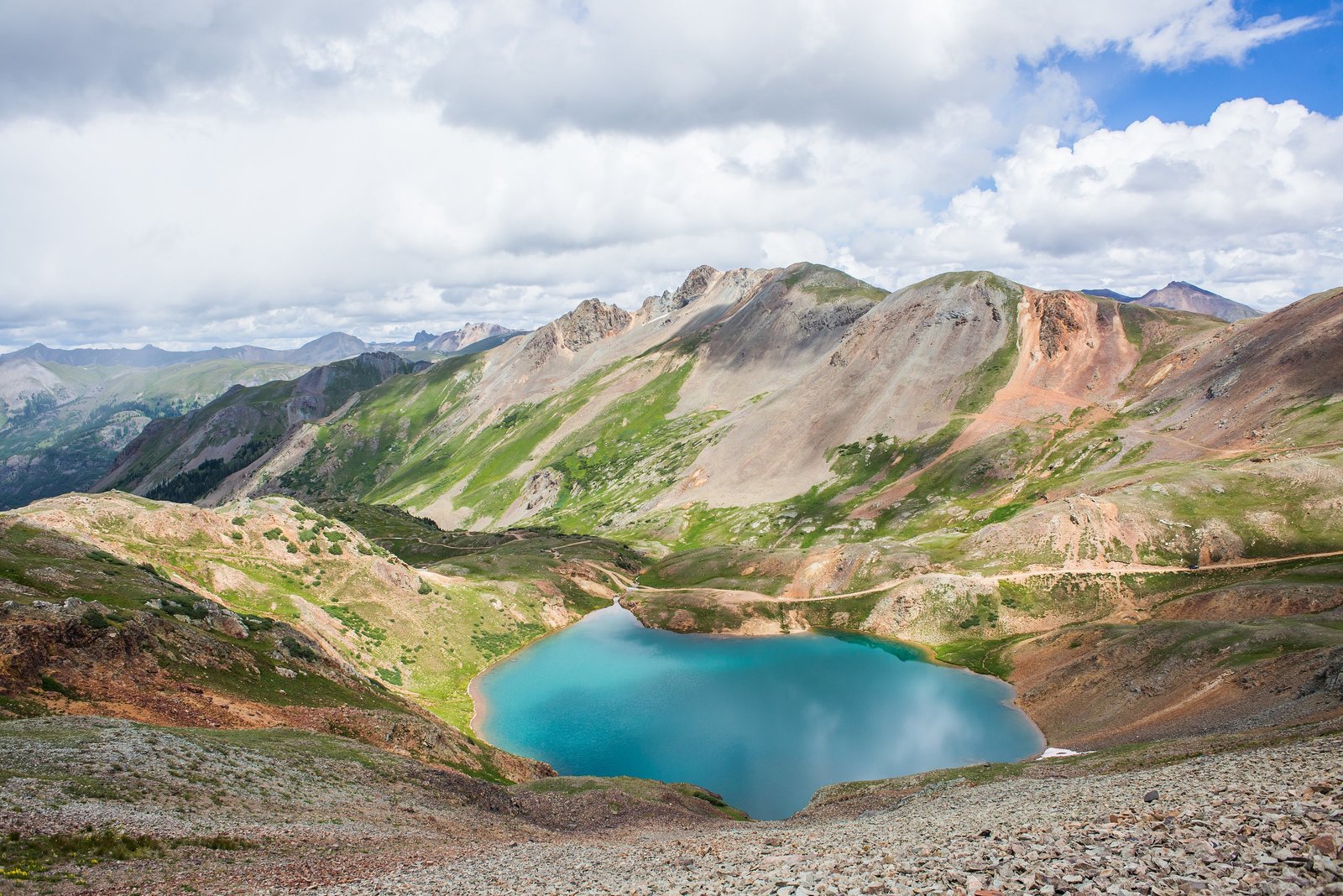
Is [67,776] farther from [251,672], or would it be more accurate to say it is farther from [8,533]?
[8,533]

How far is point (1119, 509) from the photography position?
100188 mm

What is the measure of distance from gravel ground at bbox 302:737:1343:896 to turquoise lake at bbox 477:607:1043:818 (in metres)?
29.7

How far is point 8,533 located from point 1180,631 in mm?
106329

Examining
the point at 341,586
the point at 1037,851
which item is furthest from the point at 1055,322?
the point at 1037,851

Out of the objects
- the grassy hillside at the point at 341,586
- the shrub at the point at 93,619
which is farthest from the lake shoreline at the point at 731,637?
the shrub at the point at 93,619

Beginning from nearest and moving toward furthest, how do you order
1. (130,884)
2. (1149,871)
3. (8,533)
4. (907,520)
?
(1149,871)
(130,884)
(8,533)
(907,520)

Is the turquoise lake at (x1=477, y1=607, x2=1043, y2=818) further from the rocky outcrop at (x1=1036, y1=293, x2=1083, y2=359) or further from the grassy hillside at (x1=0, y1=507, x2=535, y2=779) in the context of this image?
the rocky outcrop at (x1=1036, y1=293, x2=1083, y2=359)

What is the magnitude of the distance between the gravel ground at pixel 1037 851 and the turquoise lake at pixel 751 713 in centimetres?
2967

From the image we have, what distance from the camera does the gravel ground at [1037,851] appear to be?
15.9m

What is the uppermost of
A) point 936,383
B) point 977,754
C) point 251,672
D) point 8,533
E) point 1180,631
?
point 936,383

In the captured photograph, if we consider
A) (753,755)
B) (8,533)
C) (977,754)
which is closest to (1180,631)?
(977,754)

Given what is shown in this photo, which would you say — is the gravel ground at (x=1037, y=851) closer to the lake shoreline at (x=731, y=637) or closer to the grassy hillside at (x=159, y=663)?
the grassy hillside at (x=159, y=663)

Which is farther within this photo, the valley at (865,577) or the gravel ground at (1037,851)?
the valley at (865,577)

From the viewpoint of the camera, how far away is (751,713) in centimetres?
7381
